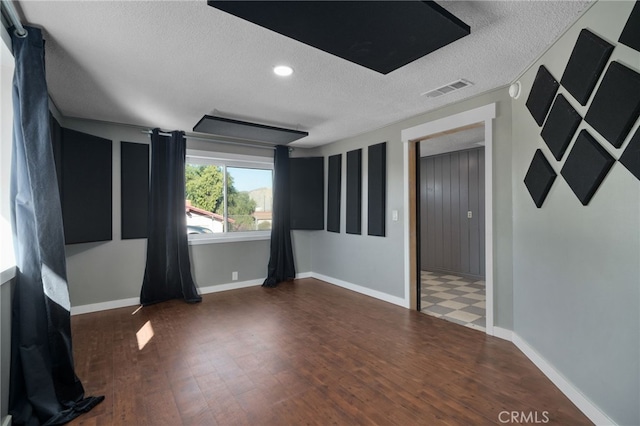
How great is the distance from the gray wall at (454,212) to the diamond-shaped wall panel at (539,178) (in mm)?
3182

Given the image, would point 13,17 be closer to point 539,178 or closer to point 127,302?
point 127,302

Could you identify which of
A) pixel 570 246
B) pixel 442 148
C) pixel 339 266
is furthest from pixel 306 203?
pixel 570 246

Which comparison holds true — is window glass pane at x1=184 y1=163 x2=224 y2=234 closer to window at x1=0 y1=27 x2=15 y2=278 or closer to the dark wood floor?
the dark wood floor

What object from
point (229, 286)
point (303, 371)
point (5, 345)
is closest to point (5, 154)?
point (5, 345)

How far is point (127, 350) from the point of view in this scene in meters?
2.87

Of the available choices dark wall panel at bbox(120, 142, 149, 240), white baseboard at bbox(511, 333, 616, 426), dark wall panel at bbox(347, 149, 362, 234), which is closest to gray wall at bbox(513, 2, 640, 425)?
white baseboard at bbox(511, 333, 616, 426)

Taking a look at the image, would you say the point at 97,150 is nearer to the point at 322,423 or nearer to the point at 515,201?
the point at 322,423

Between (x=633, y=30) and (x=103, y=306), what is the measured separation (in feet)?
17.9

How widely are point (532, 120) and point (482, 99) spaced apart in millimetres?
721

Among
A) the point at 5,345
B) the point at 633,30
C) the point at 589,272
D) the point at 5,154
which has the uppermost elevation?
the point at 633,30

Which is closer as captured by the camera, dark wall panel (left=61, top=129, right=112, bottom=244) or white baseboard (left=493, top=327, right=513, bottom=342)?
white baseboard (left=493, top=327, right=513, bottom=342)

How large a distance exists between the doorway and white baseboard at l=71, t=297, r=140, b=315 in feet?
13.4

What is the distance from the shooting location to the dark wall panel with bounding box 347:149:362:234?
483 cm

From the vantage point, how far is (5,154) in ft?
6.57
